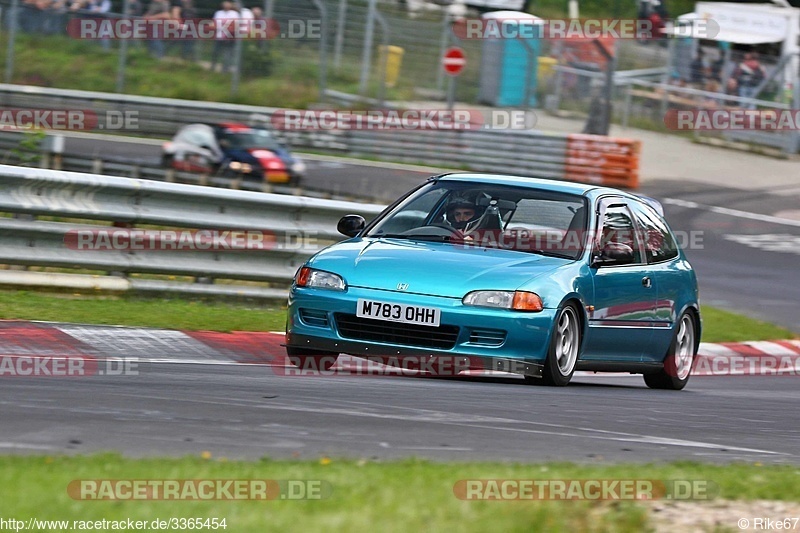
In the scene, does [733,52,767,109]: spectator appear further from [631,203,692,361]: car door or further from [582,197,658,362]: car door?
[582,197,658,362]: car door

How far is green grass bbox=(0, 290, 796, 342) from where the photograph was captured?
1036 cm

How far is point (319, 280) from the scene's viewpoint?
887cm

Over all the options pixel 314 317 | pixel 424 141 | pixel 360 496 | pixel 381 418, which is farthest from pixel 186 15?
pixel 360 496

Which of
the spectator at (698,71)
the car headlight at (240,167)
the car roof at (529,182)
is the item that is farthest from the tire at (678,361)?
the spectator at (698,71)

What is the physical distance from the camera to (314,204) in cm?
1270

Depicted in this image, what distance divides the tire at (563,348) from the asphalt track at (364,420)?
127 millimetres

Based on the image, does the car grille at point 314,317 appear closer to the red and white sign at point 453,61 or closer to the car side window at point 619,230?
the car side window at point 619,230

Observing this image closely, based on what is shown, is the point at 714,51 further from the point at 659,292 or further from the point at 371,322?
the point at 371,322

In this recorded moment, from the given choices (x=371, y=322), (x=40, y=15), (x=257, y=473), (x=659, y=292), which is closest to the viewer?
(x=257, y=473)

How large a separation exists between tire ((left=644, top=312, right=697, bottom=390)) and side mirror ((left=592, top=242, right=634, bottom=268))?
1.08m

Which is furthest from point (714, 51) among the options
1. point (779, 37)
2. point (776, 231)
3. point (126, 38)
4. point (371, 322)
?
point (371, 322)

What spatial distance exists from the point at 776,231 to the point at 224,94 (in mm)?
11965

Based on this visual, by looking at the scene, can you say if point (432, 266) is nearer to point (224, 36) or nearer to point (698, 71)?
point (224, 36)

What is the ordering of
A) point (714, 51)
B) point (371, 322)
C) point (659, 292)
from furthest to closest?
point (714, 51), point (659, 292), point (371, 322)
